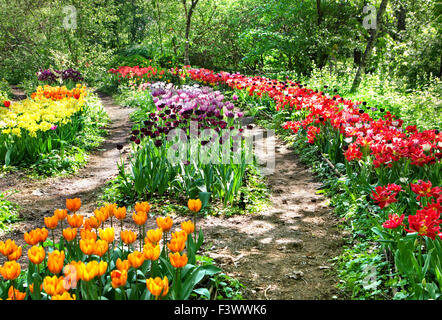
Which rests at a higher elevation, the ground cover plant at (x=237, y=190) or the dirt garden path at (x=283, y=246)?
the ground cover plant at (x=237, y=190)

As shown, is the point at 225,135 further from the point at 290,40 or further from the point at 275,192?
the point at 290,40

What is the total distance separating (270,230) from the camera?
4062 mm

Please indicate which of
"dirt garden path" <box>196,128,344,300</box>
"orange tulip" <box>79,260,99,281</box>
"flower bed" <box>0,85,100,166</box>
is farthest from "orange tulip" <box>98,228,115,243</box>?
"flower bed" <box>0,85,100,166</box>

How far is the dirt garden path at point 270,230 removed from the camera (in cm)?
310

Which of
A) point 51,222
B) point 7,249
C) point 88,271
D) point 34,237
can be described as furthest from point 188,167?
point 88,271

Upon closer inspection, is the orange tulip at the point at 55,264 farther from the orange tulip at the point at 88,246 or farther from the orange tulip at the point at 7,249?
the orange tulip at the point at 7,249

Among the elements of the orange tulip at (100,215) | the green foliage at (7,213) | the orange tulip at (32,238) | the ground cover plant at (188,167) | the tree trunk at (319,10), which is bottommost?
the green foliage at (7,213)

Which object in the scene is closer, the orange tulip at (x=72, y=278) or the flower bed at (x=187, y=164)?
the orange tulip at (x=72, y=278)

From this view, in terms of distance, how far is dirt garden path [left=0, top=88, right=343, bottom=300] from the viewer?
3098mm

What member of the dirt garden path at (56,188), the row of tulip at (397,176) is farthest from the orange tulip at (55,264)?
the dirt garden path at (56,188)

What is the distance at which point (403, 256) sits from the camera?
8.36ft

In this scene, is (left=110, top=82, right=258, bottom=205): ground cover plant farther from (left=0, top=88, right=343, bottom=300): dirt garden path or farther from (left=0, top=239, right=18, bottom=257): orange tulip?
(left=0, top=239, right=18, bottom=257): orange tulip

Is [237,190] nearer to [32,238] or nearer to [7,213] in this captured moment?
[7,213]
